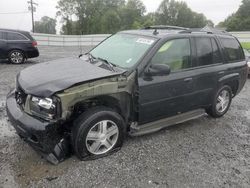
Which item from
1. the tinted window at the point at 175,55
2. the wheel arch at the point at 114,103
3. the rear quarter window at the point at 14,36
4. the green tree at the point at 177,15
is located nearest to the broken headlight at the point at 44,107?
the wheel arch at the point at 114,103

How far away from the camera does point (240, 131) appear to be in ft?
17.5

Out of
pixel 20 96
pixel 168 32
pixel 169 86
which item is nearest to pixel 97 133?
pixel 20 96

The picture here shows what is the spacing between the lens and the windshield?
14.1ft

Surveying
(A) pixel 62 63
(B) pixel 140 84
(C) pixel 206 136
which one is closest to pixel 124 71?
(B) pixel 140 84

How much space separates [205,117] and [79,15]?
60144 mm

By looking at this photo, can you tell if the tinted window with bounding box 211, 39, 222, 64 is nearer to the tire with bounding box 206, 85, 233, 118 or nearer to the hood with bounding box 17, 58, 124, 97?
the tire with bounding box 206, 85, 233, 118

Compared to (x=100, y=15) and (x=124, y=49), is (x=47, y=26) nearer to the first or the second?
(x=100, y=15)

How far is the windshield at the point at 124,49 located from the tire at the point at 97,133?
85 centimetres

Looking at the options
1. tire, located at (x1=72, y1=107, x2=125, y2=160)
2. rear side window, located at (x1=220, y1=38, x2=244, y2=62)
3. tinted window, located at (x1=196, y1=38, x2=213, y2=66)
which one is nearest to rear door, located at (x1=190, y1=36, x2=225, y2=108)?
tinted window, located at (x1=196, y1=38, x2=213, y2=66)

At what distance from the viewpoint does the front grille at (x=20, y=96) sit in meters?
3.75

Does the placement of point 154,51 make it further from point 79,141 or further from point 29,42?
point 29,42

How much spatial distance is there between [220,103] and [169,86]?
1882 mm

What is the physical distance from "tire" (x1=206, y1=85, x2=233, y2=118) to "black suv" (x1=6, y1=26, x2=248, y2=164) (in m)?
0.07

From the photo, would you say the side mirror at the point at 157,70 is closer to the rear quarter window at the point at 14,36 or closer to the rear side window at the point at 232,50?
the rear side window at the point at 232,50
